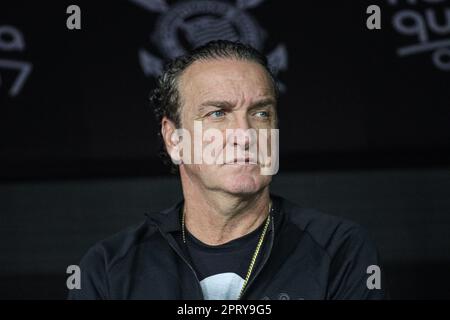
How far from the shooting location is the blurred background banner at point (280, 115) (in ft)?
11.4

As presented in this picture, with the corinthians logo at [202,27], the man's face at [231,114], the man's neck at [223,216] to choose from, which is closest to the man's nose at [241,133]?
the man's face at [231,114]

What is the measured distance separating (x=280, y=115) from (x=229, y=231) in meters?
1.62

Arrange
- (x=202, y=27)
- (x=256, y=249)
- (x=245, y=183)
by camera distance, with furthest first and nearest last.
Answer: (x=202, y=27) < (x=256, y=249) < (x=245, y=183)

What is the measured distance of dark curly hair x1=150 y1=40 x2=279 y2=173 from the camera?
1.92m

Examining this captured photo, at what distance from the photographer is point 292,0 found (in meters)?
3.50

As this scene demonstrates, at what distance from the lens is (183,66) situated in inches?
77.9

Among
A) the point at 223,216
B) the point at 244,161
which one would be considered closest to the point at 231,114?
the point at 244,161

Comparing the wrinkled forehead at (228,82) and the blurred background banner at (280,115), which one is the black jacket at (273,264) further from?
the blurred background banner at (280,115)

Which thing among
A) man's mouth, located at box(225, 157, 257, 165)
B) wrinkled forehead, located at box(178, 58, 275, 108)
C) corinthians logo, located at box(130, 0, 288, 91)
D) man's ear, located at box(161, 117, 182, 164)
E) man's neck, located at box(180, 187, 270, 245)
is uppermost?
corinthians logo, located at box(130, 0, 288, 91)

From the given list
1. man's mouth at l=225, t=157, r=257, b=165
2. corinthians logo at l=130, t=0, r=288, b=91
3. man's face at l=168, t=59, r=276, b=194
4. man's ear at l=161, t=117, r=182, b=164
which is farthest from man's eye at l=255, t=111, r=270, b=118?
corinthians logo at l=130, t=0, r=288, b=91

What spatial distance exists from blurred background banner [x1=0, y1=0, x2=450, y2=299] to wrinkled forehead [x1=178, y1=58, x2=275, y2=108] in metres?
1.55

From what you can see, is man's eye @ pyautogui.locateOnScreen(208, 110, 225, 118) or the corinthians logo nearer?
man's eye @ pyautogui.locateOnScreen(208, 110, 225, 118)

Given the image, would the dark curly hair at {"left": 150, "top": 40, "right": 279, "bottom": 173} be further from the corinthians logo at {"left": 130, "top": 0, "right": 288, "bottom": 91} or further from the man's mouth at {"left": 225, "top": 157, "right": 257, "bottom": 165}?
the corinthians logo at {"left": 130, "top": 0, "right": 288, "bottom": 91}

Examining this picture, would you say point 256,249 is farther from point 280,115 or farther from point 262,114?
point 280,115
